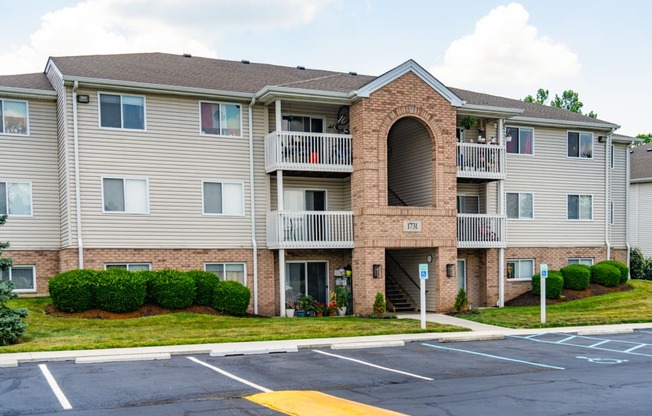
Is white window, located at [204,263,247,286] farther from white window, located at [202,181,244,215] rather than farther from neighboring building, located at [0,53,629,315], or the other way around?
white window, located at [202,181,244,215]

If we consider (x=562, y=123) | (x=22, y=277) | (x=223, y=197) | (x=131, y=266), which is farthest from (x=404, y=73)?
(x=22, y=277)

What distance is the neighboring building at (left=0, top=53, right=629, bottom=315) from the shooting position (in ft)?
69.8

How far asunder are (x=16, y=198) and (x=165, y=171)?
15.4 feet

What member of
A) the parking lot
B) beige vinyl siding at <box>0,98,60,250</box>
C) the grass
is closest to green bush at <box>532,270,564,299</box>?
the grass

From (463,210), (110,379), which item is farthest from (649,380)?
(463,210)

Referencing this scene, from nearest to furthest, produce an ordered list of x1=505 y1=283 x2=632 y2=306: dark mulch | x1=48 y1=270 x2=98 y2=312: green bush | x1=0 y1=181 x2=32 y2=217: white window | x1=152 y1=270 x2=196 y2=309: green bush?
x1=48 y1=270 x2=98 y2=312: green bush
x1=152 y1=270 x2=196 y2=309: green bush
x1=0 y1=181 x2=32 y2=217: white window
x1=505 y1=283 x2=632 y2=306: dark mulch

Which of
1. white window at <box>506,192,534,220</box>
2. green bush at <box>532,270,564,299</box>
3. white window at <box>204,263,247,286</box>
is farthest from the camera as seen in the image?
white window at <box>506,192,534,220</box>

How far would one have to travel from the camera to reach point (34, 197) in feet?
70.8

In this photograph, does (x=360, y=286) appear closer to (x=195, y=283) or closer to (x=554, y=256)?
(x=195, y=283)

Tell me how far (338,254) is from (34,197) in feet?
34.0

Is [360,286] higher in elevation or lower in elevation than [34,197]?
lower

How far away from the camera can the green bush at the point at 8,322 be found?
15016 mm

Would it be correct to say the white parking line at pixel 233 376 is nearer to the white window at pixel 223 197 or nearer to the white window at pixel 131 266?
the white window at pixel 131 266

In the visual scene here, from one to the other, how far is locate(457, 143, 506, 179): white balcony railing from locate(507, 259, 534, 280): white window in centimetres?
402
